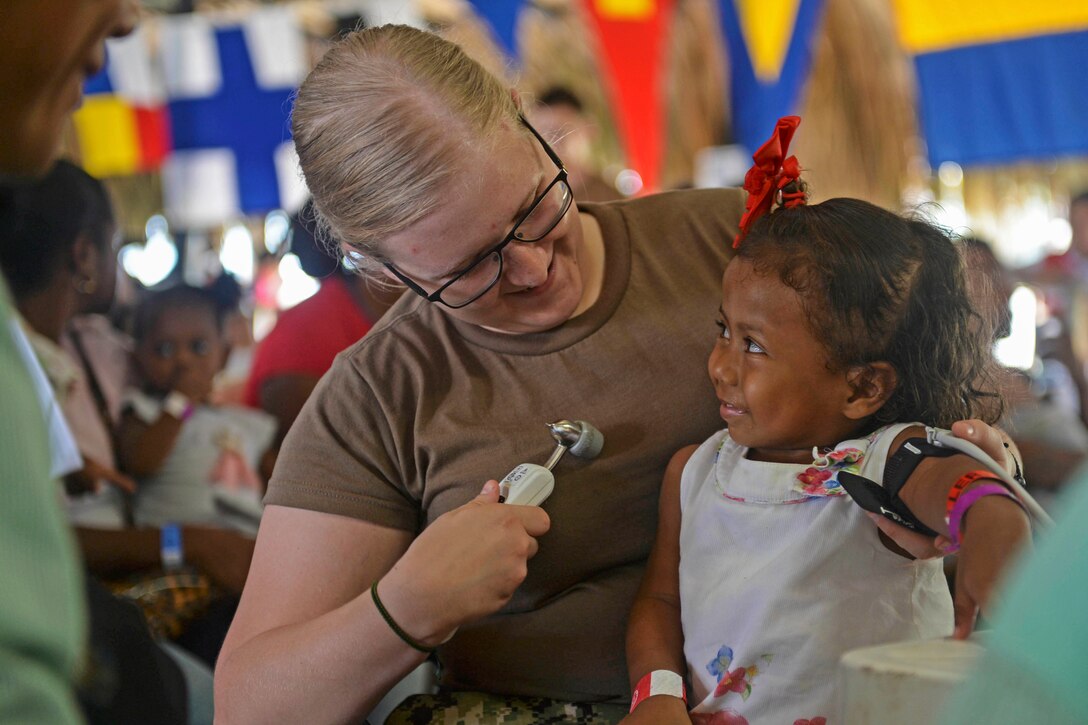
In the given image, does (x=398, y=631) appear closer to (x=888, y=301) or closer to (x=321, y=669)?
(x=321, y=669)

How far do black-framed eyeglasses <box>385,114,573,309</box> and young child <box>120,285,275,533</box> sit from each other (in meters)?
1.55

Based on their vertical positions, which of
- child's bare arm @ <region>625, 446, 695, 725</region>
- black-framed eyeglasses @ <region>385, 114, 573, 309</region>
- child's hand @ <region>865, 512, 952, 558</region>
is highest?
black-framed eyeglasses @ <region>385, 114, 573, 309</region>

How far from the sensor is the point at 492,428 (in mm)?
1349

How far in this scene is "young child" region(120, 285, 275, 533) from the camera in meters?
2.68

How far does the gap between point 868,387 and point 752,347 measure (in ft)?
0.47

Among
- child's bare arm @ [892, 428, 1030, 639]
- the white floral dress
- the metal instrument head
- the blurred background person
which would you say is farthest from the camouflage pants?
the blurred background person

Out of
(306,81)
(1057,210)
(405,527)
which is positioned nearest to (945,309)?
(405,527)

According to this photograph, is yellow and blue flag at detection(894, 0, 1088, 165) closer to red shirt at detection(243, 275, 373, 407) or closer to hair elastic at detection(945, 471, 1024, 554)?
red shirt at detection(243, 275, 373, 407)

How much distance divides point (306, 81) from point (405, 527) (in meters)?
0.59

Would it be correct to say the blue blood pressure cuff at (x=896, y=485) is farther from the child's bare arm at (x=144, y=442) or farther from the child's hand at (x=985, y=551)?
the child's bare arm at (x=144, y=442)

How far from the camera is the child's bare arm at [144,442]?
2.66 m

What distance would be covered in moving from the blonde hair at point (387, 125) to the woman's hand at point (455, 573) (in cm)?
38

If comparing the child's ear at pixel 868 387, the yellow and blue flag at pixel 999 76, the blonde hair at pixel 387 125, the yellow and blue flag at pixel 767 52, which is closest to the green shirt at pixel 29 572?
the blonde hair at pixel 387 125

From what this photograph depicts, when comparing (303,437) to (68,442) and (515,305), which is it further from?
(68,442)
